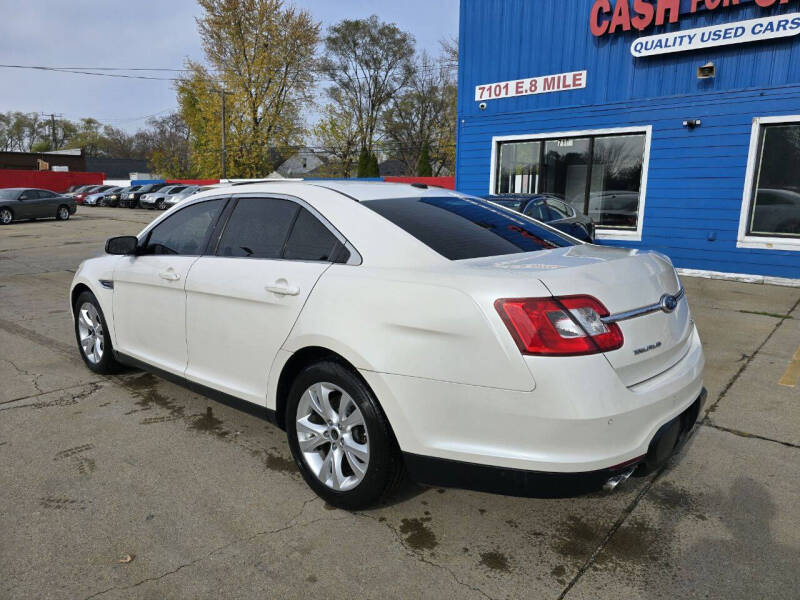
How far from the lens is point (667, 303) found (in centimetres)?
262

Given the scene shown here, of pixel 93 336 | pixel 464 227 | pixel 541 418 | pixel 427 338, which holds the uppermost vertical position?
pixel 464 227

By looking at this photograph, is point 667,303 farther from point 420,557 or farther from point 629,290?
point 420,557

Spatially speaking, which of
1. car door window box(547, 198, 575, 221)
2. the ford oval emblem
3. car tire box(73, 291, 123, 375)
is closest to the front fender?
car tire box(73, 291, 123, 375)

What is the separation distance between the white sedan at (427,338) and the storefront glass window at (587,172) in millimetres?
8850

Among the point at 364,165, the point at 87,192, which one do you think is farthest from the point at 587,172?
the point at 87,192

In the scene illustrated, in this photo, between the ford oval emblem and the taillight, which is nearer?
the taillight

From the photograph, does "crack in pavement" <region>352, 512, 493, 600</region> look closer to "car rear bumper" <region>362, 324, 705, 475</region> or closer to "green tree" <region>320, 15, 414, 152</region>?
"car rear bumper" <region>362, 324, 705, 475</region>

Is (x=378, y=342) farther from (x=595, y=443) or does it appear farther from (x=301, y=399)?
(x=595, y=443)

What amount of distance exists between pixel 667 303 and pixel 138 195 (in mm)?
37432

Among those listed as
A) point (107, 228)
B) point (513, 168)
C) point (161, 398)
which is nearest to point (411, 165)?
point (107, 228)

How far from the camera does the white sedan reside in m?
2.21

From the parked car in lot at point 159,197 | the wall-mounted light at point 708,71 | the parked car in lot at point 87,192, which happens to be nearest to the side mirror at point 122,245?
the wall-mounted light at point 708,71

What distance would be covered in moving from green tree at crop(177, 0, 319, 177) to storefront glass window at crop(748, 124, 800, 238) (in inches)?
1399

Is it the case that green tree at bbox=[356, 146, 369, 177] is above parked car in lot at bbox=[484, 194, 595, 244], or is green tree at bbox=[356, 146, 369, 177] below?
above
